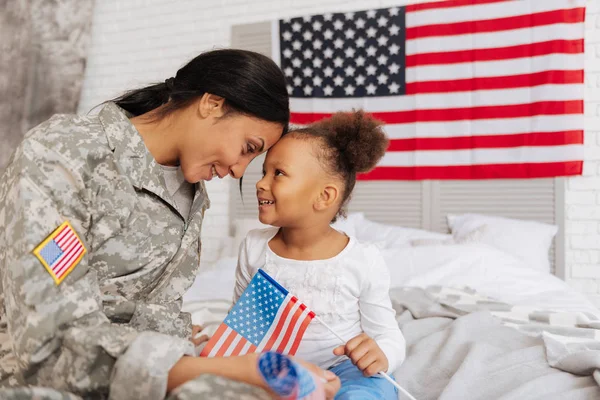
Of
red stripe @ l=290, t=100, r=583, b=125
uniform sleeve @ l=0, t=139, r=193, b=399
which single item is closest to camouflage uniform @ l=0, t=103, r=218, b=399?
uniform sleeve @ l=0, t=139, r=193, b=399

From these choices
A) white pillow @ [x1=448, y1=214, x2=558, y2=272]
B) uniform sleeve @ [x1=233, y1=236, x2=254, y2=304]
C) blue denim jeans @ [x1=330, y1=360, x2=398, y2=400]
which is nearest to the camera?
blue denim jeans @ [x1=330, y1=360, x2=398, y2=400]

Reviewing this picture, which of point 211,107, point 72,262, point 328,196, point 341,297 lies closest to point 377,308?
point 341,297

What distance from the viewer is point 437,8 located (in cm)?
328

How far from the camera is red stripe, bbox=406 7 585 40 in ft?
9.90

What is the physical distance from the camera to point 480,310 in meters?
1.95

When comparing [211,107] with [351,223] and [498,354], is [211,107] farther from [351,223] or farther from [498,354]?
[351,223]

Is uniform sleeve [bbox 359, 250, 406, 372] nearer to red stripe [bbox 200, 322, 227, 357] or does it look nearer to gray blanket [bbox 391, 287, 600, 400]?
gray blanket [bbox 391, 287, 600, 400]

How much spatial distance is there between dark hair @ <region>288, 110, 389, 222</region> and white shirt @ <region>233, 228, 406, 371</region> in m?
0.21

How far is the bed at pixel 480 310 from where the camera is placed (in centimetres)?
133

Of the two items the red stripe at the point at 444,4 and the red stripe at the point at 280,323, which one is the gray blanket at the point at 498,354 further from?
the red stripe at the point at 444,4

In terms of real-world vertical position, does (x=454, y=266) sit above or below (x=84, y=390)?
below

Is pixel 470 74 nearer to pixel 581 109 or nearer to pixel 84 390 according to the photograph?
pixel 581 109

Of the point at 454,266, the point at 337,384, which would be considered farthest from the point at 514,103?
the point at 337,384

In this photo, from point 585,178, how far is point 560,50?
27.5 inches
